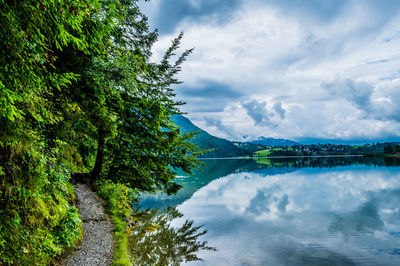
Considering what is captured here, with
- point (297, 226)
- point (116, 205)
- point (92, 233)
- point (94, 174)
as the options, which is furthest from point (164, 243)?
point (297, 226)

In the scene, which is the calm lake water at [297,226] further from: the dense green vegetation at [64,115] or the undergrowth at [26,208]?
the undergrowth at [26,208]

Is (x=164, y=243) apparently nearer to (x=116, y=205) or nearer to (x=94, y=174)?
(x=116, y=205)

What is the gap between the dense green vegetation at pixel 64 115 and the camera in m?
4.91

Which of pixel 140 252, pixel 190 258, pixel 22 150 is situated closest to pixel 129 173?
pixel 140 252

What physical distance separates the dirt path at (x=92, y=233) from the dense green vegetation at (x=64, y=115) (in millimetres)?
711

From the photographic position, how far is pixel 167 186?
53.2 feet

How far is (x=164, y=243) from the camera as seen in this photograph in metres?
15.8

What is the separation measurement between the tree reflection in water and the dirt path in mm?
1794

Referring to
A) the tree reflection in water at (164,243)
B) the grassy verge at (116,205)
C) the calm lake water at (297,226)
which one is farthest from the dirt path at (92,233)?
the calm lake water at (297,226)

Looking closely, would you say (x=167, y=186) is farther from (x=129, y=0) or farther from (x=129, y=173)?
(x=129, y=0)

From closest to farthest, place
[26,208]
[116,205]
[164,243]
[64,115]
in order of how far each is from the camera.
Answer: [26,208]
[64,115]
[164,243]
[116,205]

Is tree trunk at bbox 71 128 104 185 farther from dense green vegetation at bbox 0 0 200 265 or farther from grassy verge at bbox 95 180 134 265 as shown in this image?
grassy verge at bbox 95 180 134 265

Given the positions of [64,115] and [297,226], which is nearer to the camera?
[64,115]

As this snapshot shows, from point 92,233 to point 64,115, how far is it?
20.4 ft
